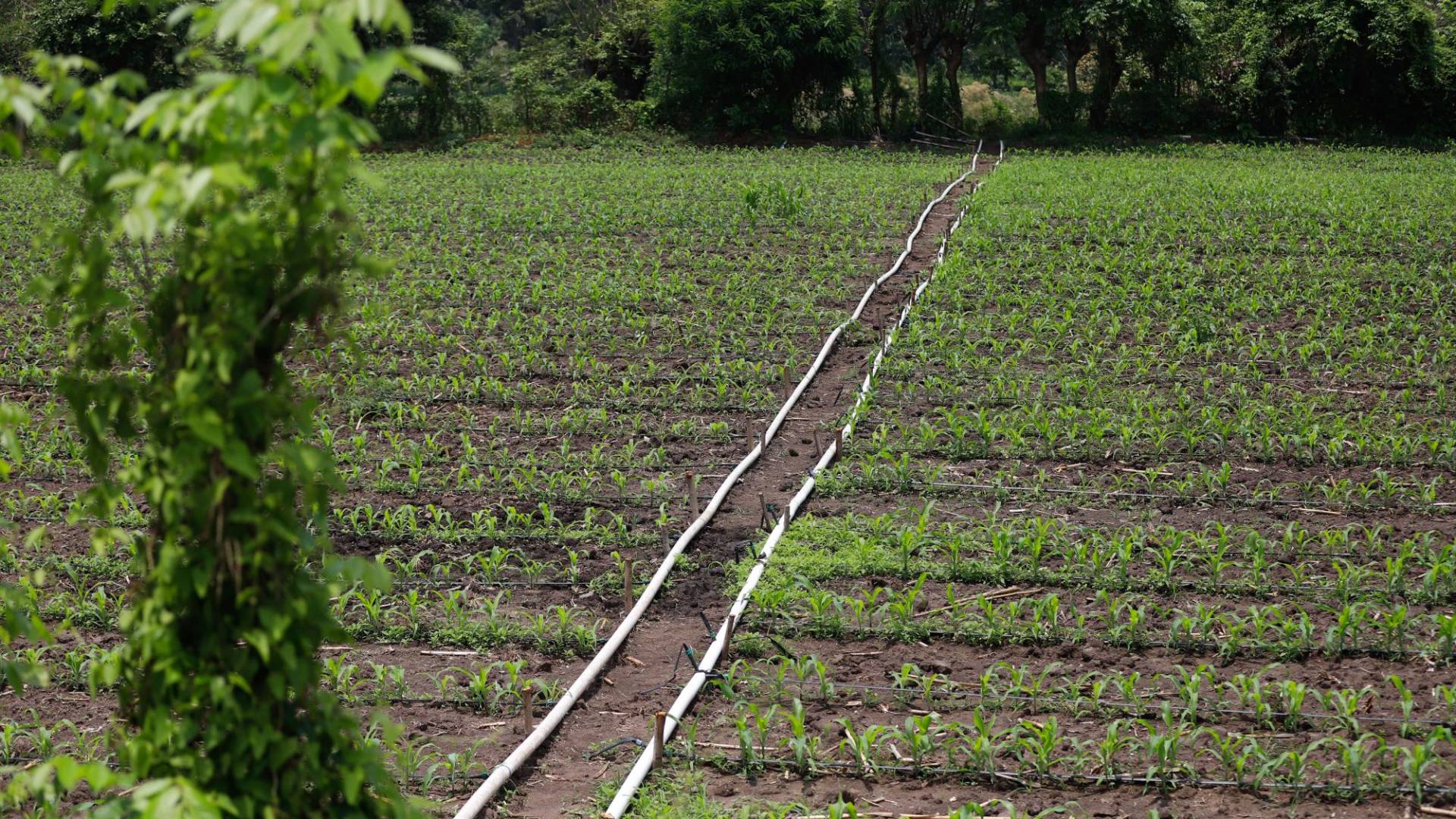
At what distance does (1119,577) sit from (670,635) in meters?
2.04

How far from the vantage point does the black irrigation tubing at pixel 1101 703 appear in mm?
4578

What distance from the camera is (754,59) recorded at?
2541cm

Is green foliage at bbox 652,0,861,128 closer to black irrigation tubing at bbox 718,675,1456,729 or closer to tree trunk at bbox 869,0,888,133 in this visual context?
tree trunk at bbox 869,0,888,133

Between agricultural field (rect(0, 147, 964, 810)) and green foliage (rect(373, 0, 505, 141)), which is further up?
green foliage (rect(373, 0, 505, 141))

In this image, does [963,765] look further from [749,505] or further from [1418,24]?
[1418,24]

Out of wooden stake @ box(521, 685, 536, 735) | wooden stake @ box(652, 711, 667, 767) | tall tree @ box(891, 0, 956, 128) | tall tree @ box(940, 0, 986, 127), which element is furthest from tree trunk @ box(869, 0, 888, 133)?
wooden stake @ box(652, 711, 667, 767)

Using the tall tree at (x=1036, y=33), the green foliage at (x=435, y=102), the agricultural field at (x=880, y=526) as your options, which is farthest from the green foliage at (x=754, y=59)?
the agricultural field at (x=880, y=526)

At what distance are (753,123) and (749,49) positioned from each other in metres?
1.54

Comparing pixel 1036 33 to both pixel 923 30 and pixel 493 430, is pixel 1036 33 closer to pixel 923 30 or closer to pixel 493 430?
pixel 923 30

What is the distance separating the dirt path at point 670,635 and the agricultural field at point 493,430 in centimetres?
15

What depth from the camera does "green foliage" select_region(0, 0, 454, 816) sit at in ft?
6.20

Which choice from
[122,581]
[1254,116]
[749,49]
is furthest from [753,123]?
[122,581]

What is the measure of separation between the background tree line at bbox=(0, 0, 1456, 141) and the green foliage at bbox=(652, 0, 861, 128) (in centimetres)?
4

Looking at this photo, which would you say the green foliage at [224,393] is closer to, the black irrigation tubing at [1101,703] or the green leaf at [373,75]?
the green leaf at [373,75]
